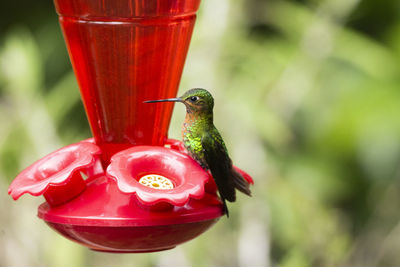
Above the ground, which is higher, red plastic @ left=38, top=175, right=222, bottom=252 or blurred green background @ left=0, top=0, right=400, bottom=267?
red plastic @ left=38, top=175, right=222, bottom=252

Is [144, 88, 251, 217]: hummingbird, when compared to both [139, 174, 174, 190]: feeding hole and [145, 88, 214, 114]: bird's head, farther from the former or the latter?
[139, 174, 174, 190]: feeding hole

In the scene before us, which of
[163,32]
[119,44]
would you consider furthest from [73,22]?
[163,32]

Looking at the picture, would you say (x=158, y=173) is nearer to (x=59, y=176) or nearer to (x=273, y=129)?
(x=59, y=176)

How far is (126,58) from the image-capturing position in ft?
6.33

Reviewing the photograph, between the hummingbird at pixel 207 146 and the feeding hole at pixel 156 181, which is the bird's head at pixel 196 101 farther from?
the feeding hole at pixel 156 181

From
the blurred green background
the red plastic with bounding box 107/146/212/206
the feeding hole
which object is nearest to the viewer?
the red plastic with bounding box 107/146/212/206

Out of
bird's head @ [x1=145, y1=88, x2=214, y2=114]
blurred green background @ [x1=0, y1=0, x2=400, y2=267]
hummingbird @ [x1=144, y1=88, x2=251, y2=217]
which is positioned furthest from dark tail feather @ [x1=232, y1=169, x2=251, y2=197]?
blurred green background @ [x1=0, y1=0, x2=400, y2=267]

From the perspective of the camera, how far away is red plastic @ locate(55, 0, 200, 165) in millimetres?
1874

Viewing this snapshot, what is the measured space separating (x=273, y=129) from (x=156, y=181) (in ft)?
9.23

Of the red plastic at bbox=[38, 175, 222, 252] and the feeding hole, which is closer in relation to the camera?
the red plastic at bbox=[38, 175, 222, 252]

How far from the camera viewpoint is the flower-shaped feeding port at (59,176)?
172cm

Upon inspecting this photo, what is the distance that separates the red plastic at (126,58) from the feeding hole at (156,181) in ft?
0.86

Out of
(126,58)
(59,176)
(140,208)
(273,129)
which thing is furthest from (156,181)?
(273,129)

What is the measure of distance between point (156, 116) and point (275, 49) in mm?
3196
